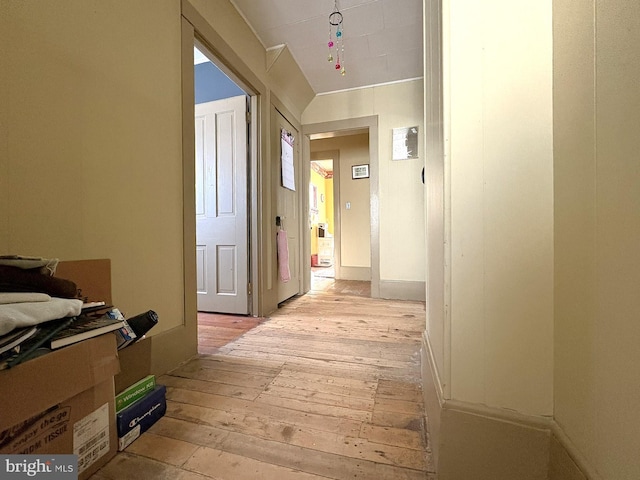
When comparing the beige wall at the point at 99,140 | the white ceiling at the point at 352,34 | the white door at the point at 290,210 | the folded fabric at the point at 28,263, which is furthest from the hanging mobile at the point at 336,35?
the folded fabric at the point at 28,263

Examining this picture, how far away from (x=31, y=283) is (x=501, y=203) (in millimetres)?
1204

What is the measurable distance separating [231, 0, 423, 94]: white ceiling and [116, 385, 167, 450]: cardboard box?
8.31 feet

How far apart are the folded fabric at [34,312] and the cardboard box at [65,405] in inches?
3.3

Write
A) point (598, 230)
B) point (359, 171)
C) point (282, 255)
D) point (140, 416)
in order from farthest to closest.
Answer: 1. point (359, 171)
2. point (282, 255)
3. point (140, 416)
4. point (598, 230)

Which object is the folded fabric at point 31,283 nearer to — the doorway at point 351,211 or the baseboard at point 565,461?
the baseboard at point 565,461

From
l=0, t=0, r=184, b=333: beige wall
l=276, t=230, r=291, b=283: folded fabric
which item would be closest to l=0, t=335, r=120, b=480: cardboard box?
l=0, t=0, r=184, b=333: beige wall

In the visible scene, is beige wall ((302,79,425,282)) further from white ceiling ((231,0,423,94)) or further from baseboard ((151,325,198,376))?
baseboard ((151,325,198,376))

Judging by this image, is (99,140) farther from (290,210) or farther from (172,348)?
(290,210)

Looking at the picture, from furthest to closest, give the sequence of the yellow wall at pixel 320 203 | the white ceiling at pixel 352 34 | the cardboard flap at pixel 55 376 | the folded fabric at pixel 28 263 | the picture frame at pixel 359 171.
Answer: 1. the yellow wall at pixel 320 203
2. the picture frame at pixel 359 171
3. the white ceiling at pixel 352 34
4. the folded fabric at pixel 28 263
5. the cardboard flap at pixel 55 376

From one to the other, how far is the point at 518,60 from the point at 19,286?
1358 mm

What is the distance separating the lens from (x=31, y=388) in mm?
533

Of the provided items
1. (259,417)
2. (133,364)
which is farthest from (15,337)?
(259,417)

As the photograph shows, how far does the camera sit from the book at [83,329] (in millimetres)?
600

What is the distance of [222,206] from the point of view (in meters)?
2.27
